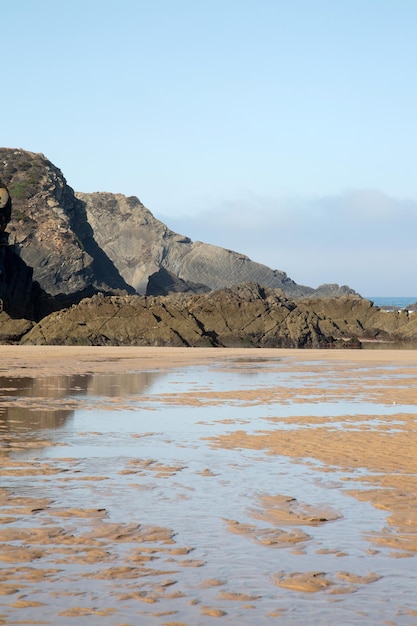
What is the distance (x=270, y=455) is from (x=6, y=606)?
21.1 feet

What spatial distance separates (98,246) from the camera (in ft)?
400

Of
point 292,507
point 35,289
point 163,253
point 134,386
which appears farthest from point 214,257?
point 292,507

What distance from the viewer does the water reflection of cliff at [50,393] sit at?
542 inches

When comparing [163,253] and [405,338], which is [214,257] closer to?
[163,253]

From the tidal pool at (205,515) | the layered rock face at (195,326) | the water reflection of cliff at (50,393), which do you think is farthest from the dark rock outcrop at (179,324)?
the tidal pool at (205,515)

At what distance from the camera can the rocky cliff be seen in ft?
309

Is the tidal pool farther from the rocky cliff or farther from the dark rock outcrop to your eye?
the rocky cliff

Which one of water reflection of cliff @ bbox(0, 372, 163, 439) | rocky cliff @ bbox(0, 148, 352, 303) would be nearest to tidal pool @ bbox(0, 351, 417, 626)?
water reflection of cliff @ bbox(0, 372, 163, 439)

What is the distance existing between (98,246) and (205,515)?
116027mm

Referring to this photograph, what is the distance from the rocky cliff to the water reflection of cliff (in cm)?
4095

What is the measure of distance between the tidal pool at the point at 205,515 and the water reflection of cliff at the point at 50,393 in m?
0.11

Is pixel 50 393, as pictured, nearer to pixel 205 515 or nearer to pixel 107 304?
pixel 205 515

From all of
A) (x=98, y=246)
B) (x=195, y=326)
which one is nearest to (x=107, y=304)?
(x=195, y=326)

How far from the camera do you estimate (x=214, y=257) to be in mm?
167125
